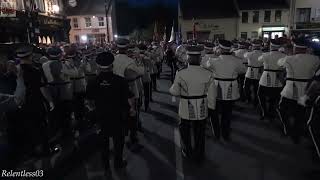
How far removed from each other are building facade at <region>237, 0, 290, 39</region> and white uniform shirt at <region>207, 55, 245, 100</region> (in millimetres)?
39759

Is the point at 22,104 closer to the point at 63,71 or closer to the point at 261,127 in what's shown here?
Answer: the point at 63,71

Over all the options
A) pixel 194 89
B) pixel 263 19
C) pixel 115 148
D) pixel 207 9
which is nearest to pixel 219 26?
pixel 207 9

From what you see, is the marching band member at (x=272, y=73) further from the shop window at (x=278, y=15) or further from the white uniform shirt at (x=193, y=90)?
the shop window at (x=278, y=15)

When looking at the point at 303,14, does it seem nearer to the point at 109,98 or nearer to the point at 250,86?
the point at 250,86

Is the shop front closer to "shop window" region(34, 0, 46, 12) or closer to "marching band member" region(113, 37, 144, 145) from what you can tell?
"shop window" region(34, 0, 46, 12)

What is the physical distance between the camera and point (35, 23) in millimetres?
22109

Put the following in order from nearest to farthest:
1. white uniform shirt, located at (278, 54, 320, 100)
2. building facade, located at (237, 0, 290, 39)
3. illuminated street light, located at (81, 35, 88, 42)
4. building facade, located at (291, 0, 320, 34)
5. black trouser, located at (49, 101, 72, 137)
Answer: white uniform shirt, located at (278, 54, 320, 100), black trouser, located at (49, 101, 72, 137), building facade, located at (291, 0, 320, 34), building facade, located at (237, 0, 290, 39), illuminated street light, located at (81, 35, 88, 42)

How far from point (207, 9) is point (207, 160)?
142 feet

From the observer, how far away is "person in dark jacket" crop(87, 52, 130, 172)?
19.8 ft

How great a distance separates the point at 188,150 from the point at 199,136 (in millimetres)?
438

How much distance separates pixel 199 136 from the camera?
6938 mm

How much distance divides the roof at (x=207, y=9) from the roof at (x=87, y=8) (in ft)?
46.4

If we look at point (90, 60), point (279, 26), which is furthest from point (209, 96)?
point (279, 26)

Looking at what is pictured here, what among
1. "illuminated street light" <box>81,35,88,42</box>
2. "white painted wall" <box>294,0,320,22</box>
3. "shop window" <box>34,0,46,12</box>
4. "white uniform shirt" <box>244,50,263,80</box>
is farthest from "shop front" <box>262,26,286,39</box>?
"white uniform shirt" <box>244,50,263,80</box>
